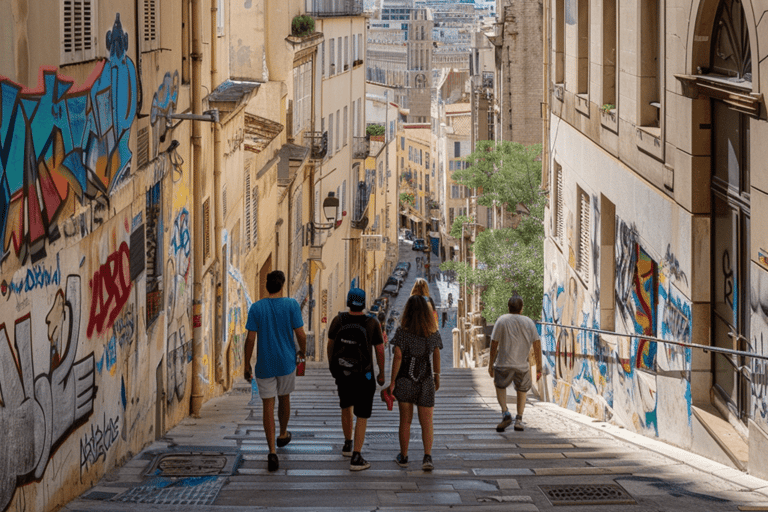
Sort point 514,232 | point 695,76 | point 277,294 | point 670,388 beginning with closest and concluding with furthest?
→ point 277,294 → point 695,76 → point 670,388 → point 514,232

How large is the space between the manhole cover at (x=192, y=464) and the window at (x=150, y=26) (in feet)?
12.6

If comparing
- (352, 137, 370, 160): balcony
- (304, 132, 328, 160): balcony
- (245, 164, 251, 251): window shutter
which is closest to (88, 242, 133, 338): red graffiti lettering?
(245, 164, 251, 251): window shutter

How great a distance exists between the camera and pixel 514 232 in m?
27.5

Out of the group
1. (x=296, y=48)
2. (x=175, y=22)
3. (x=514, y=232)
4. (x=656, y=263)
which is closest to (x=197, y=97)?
Result: (x=175, y=22)

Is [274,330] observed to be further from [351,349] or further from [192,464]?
[192,464]

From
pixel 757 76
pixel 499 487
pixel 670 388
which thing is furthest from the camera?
pixel 670 388

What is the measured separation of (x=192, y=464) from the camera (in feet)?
26.0

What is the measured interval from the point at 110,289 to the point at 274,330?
131cm

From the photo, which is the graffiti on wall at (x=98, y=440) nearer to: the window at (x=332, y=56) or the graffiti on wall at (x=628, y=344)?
the graffiti on wall at (x=628, y=344)

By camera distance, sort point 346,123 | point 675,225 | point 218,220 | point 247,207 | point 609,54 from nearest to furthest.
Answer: point 675,225 → point 218,220 → point 609,54 → point 247,207 → point 346,123

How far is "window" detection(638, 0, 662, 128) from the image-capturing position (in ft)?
39.0

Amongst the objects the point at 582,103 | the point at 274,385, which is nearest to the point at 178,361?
the point at 274,385

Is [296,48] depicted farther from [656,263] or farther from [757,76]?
[757,76]

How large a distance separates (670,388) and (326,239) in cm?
2114
